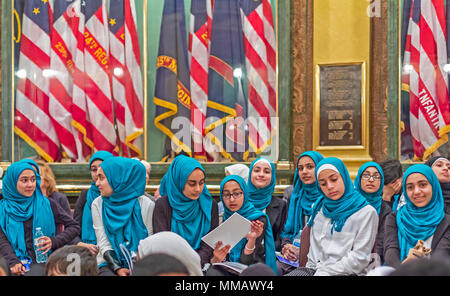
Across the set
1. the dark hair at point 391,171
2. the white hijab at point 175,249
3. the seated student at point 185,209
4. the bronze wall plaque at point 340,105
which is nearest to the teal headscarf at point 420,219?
the dark hair at point 391,171

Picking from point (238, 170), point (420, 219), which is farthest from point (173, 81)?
point (420, 219)

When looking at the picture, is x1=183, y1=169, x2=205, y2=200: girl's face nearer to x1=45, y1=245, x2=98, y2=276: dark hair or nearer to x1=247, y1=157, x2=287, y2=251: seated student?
x1=247, y1=157, x2=287, y2=251: seated student

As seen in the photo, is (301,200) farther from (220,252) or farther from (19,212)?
(19,212)

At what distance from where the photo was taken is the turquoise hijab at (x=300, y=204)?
402 cm

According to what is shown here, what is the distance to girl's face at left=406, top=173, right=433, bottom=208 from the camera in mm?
3098

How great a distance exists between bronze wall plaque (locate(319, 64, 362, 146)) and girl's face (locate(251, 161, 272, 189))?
1428 millimetres

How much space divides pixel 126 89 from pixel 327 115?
2.34 metres

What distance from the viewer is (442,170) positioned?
400cm

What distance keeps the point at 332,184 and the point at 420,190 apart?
537mm

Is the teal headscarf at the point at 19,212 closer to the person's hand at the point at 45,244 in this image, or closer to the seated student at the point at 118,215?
the person's hand at the point at 45,244

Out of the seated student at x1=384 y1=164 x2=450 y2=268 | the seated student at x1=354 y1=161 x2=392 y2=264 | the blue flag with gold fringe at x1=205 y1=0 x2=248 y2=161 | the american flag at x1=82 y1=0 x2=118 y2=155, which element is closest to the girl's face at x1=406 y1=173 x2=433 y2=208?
the seated student at x1=384 y1=164 x2=450 y2=268

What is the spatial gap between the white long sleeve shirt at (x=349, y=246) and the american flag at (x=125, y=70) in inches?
129
